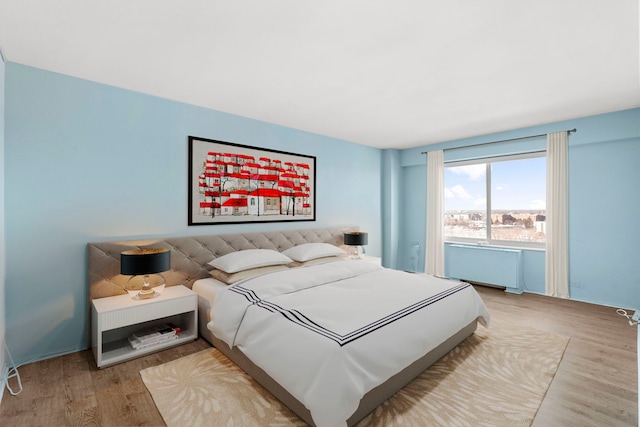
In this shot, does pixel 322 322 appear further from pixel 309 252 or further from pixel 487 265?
pixel 487 265

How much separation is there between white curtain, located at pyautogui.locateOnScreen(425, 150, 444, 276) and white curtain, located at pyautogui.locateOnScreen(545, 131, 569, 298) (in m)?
1.53

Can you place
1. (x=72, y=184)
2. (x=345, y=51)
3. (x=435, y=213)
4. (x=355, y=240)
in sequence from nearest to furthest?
(x=345, y=51) < (x=72, y=184) < (x=355, y=240) < (x=435, y=213)

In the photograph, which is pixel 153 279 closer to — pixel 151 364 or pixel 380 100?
pixel 151 364

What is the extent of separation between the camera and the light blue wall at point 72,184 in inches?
97.0

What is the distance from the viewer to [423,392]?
212cm

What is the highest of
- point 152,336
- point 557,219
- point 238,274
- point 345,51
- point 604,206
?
point 345,51

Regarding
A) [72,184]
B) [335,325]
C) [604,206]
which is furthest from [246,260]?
[604,206]

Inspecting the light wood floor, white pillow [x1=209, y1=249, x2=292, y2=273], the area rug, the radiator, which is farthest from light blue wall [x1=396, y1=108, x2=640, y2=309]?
white pillow [x1=209, y1=249, x2=292, y2=273]

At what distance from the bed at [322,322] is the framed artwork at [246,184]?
38cm

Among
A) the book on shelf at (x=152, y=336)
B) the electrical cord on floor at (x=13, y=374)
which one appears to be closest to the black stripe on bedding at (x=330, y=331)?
the book on shelf at (x=152, y=336)

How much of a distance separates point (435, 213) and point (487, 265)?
119 cm

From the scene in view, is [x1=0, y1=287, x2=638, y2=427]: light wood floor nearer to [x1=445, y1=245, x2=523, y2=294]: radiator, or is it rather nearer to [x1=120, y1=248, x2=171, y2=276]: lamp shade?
[x1=120, y1=248, x2=171, y2=276]: lamp shade

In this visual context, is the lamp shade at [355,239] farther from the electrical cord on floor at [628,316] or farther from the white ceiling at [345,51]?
the electrical cord on floor at [628,316]

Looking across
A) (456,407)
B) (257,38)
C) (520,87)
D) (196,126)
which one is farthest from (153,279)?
(520,87)
